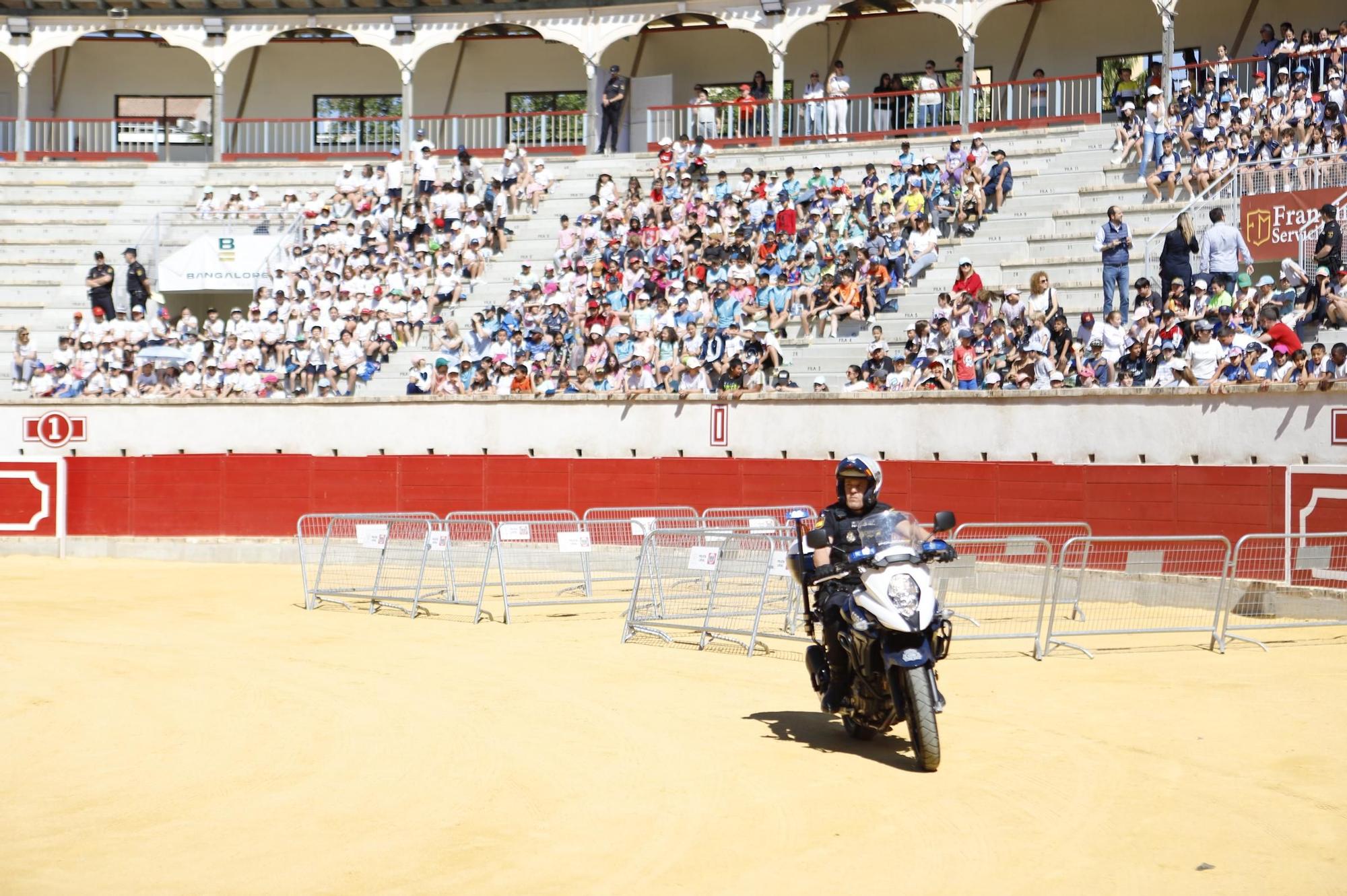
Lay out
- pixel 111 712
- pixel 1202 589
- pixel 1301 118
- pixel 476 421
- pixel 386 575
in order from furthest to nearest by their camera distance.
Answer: pixel 476 421 < pixel 1301 118 < pixel 386 575 < pixel 1202 589 < pixel 111 712

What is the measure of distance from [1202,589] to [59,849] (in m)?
12.8

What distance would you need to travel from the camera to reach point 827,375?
24625mm

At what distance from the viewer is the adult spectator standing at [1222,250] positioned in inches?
835

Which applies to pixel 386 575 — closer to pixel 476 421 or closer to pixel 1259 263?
pixel 476 421

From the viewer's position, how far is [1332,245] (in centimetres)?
2022

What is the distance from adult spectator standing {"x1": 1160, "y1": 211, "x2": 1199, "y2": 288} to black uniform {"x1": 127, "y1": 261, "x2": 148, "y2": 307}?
65.2 feet

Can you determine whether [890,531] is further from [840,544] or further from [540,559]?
[540,559]

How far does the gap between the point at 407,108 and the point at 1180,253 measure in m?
21.1

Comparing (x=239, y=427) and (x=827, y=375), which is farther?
(x=239, y=427)

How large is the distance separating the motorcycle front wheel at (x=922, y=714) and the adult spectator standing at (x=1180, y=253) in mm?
14026

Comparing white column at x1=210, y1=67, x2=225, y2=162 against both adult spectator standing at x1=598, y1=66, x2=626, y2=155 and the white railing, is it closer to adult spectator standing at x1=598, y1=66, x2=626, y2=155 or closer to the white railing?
the white railing

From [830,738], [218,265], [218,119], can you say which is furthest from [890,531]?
[218,119]

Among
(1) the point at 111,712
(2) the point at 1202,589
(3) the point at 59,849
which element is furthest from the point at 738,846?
(2) the point at 1202,589

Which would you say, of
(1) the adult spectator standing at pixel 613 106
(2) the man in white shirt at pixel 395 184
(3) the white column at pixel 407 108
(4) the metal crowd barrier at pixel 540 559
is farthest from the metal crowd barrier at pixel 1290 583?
(3) the white column at pixel 407 108
